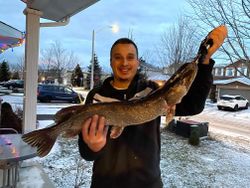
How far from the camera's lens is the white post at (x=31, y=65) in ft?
16.0

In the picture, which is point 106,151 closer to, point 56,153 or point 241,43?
point 241,43

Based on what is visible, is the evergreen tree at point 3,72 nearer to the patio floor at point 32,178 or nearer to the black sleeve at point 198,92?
the patio floor at point 32,178

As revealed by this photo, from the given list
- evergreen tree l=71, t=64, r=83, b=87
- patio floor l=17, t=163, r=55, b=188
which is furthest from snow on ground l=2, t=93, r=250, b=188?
evergreen tree l=71, t=64, r=83, b=87

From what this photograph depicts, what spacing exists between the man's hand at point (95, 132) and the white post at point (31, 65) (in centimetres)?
375

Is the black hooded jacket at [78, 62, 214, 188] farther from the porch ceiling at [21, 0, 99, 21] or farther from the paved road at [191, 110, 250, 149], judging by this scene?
the paved road at [191, 110, 250, 149]

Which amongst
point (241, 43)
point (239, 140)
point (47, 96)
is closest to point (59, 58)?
point (47, 96)

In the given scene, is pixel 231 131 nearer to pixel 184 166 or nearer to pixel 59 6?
pixel 184 166

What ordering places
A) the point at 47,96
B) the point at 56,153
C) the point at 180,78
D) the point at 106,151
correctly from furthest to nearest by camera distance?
the point at 47,96
the point at 56,153
the point at 106,151
the point at 180,78

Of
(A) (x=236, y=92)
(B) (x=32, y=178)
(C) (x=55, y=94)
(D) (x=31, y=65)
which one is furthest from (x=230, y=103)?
(B) (x=32, y=178)

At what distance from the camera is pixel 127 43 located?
5.50 feet

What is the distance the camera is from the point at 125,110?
48.8 inches

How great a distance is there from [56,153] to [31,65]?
286 centimetres

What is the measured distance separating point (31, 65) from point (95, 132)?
388cm

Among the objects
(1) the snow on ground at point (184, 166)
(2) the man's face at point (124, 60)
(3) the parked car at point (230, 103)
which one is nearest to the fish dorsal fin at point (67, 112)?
(2) the man's face at point (124, 60)
